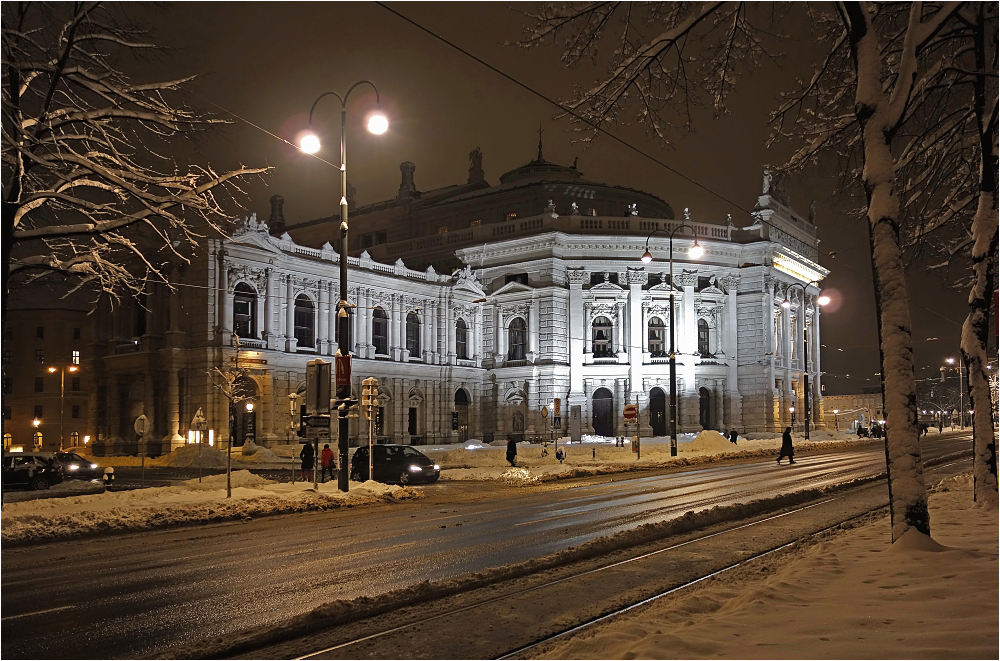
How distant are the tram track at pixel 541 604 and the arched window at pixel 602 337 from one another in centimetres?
4969

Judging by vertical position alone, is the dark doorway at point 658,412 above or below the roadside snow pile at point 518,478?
above

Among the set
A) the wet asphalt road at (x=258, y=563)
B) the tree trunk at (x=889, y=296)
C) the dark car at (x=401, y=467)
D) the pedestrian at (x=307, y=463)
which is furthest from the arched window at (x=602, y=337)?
the tree trunk at (x=889, y=296)

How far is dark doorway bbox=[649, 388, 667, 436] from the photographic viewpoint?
216 feet

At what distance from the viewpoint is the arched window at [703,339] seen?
2630 inches

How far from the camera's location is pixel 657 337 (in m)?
66.2

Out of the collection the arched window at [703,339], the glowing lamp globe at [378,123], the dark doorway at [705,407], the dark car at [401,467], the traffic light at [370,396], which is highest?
the glowing lamp globe at [378,123]

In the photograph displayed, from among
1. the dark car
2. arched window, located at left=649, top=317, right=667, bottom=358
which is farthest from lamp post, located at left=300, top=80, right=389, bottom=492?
arched window, located at left=649, top=317, right=667, bottom=358

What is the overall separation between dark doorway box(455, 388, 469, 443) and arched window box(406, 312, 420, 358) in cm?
513

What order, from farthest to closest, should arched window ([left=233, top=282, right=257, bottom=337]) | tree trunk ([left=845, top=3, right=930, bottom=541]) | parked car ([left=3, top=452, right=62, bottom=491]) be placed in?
arched window ([left=233, top=282, right=257, bottom=337]) < parked car ([left=3, top=452, right=62, bottom=491]) < tree trunk ([left=845, top=3, right=930, bottom=541])

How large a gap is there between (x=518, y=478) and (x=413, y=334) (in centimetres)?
3073

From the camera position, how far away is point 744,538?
1468 centimetres

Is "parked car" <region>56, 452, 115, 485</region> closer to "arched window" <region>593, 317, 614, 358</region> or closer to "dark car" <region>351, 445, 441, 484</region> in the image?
"dark car" <region>351, 445, 441, 484</region>

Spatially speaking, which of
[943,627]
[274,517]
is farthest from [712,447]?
[943,627]

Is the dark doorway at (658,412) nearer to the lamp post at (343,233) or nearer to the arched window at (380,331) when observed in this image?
the arched window at (380,331)
